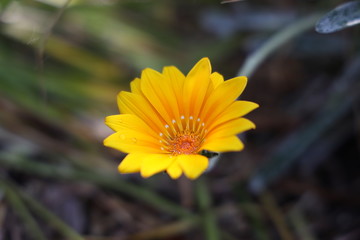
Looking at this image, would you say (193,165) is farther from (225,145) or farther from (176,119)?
(176,119)

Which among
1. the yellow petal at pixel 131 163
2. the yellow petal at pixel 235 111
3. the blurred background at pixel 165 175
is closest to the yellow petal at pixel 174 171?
the yellow petal at pixel 131 163

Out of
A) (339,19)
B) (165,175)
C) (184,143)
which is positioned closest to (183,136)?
(184,143)

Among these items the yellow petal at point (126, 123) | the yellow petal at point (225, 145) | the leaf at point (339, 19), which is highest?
the leaf at point (339, 19)

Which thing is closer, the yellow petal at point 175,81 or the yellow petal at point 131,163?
the yellow petal at point 131,163

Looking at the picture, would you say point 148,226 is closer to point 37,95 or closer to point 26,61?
point 37,95

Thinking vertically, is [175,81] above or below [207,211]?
above

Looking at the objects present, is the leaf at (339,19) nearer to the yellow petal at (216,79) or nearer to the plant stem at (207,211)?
the yellow petal at (216,79)
